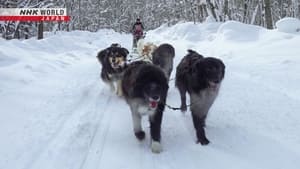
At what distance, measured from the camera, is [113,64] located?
8.36m

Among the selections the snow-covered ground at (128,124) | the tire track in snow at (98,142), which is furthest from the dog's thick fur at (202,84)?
the tire track in snow at (98,142)

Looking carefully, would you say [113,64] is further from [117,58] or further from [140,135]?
[140,135]

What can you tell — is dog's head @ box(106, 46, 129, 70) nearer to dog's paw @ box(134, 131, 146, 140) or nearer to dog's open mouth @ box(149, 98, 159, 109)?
dog's paw @ box(134, 131, 146, 140)

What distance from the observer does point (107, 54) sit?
8.62 meters

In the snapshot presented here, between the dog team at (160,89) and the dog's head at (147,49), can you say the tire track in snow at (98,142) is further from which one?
the dog's head at (147,49)

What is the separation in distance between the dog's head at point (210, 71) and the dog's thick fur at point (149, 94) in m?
0.58

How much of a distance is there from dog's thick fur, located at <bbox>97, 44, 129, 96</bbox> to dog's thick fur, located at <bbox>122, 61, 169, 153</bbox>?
282 cm

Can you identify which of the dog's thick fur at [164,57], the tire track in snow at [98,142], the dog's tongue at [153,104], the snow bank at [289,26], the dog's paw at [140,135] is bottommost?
the tire track in snow at [98,142]

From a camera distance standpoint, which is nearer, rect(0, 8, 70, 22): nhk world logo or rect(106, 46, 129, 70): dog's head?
rect(106, 46, 129, 70): dog's head

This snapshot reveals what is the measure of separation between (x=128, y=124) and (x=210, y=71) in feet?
6.96

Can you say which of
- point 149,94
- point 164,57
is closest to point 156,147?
point 149,94

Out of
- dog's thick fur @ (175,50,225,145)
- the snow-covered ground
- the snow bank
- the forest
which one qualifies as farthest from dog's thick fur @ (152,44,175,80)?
the forest

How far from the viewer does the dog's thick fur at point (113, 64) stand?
27.2 ft

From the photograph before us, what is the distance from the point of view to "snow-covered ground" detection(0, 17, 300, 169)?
5.00 meters
